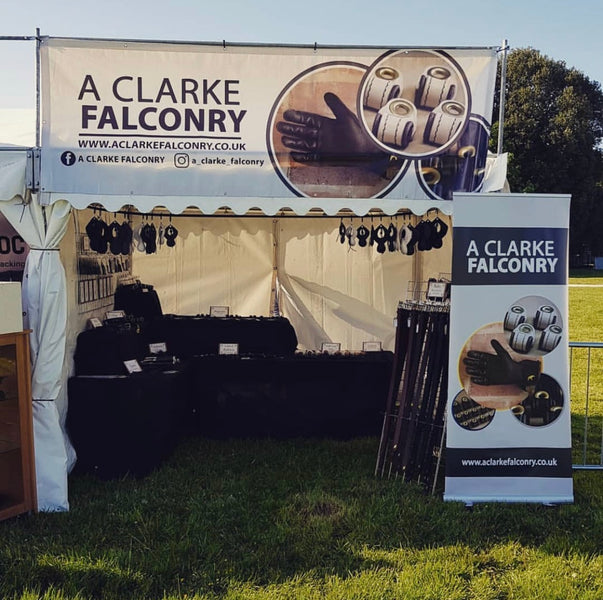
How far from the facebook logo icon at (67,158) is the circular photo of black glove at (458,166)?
2.03 metres

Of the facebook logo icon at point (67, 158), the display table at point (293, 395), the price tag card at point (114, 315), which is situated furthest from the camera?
the display table at point (293, 395)

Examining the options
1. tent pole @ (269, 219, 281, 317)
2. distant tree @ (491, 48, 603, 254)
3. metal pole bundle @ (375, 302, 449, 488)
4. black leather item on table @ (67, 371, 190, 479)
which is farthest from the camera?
distant tree @ (491, 48, 603, 254)

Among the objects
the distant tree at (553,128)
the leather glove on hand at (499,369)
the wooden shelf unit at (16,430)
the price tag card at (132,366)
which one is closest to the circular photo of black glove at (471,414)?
the leather glove on hand at (499,369)

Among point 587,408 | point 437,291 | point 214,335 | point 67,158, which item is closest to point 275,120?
point 67,158

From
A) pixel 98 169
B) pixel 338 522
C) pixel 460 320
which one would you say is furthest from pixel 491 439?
pixel 98 169

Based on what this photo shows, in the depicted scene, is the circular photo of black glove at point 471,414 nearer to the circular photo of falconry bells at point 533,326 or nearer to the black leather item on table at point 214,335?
the circular photo of falconry bells at point 533,326

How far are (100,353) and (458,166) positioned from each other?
2629 mm

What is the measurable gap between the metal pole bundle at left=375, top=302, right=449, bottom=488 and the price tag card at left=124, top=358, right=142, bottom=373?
173 centimetres

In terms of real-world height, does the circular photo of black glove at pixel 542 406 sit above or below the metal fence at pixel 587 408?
above

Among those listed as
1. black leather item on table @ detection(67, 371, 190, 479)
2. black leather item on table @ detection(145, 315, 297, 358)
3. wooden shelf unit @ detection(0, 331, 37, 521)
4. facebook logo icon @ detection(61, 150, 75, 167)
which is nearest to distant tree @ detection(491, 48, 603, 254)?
black leather item on table @ detection(145, 315, 297, 358)

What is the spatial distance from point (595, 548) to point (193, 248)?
15.8 ft

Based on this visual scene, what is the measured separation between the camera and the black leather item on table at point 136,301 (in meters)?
5.52

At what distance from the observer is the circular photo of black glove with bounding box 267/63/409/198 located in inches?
145

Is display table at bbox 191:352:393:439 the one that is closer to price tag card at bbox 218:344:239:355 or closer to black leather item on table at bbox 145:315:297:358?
price tag card at bbox 218:344:239:355
